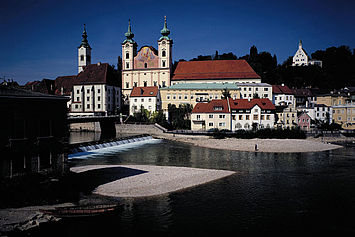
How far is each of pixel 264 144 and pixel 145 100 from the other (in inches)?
1501

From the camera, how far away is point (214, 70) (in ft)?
291

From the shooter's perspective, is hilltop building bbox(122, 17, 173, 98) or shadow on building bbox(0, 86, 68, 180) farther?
hilltop building bbox(122, 17, 173, 98)

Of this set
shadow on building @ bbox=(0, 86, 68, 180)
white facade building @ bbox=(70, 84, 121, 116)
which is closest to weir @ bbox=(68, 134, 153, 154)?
shadow on building @ bbox=(0, 86, 68, 180)

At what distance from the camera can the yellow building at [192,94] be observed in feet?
253

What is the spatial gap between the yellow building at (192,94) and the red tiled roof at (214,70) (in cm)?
883

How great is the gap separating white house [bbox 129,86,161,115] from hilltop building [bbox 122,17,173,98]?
10.5 m

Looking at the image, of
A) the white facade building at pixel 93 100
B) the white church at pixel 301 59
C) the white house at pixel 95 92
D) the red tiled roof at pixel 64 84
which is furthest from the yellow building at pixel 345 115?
the white church at pixel 301 59

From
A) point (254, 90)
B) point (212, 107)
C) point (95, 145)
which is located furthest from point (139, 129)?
point (254, 90)

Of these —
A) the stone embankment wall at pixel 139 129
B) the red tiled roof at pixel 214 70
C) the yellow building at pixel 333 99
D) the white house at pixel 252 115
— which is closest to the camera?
the white house at pixel 252 115

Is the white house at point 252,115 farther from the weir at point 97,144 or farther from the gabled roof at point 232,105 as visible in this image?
the weir at point 97,144

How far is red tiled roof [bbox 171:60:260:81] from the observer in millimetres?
85438

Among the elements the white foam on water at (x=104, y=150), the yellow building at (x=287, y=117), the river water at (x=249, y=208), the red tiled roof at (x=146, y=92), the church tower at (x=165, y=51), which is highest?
the church tower at (x=165, y=51)

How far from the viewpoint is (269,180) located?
2777cm

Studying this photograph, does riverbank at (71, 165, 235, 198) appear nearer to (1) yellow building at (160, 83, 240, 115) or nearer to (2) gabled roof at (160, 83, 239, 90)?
(1) yellow building at (160, 83, 240, 115)
